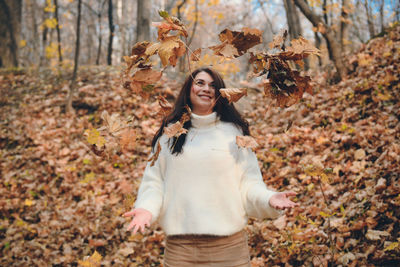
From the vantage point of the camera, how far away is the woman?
72.9 inches

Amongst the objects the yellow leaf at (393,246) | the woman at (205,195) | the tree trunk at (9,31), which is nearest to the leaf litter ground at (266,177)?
the yellow leaf at (393,246)

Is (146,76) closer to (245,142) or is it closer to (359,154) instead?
(245,142)

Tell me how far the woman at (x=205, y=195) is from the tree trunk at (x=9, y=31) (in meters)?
10.8

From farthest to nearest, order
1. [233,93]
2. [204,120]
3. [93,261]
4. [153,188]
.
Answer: [93,261], [204,120], [153,188], [233,93]

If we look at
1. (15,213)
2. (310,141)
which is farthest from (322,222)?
(15,213)

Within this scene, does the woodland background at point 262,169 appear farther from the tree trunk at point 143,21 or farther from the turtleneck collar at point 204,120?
the tree trunk at point 143,21

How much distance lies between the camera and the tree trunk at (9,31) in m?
10.1

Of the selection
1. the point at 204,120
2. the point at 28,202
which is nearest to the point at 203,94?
the point at 204,120

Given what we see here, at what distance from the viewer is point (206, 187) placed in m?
1.92

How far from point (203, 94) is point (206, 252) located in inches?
42.2

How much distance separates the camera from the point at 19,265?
148 inches

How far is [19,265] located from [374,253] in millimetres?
4045

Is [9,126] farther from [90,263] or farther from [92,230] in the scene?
[90,263]

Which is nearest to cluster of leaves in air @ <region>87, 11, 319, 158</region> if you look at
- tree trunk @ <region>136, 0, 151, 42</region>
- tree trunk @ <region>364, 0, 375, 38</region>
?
tree trunk @ <region>136, 0, 151, 42</region>
